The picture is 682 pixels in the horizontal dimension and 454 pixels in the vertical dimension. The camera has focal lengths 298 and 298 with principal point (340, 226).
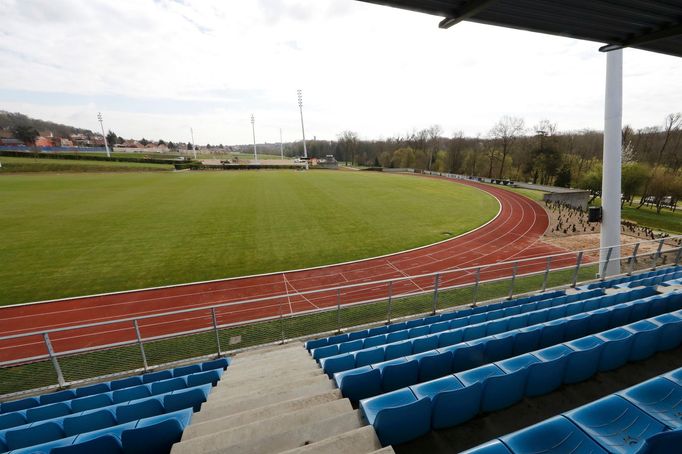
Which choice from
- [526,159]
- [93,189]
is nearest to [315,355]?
[93,189]

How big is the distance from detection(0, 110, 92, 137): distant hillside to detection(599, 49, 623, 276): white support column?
151 meters

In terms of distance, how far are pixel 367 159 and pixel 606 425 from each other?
121475 millimetres

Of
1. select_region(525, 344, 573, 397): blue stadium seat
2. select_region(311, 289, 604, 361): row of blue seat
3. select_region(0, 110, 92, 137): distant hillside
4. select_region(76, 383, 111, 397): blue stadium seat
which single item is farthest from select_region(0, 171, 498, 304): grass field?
select_region(0, 110, 92, 137): distant hillside

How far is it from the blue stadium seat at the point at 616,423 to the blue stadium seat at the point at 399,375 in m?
1.75

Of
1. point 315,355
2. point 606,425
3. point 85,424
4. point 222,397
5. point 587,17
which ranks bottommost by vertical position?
point 315,355

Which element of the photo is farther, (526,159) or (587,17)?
(526,159)

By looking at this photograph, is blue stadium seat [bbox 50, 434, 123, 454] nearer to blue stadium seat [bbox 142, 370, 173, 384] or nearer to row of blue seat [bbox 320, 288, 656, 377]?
row of blue seat [bbox 320, 288, 656, 377]

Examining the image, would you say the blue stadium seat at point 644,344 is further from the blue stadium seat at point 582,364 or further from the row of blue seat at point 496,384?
the blue stadium seat at point 582,364

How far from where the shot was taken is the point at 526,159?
59219mm

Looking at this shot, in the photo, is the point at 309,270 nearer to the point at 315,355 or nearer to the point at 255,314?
the point at 255,314

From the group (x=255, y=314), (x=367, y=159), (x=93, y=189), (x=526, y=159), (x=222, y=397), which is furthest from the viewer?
(x=367, y=159)

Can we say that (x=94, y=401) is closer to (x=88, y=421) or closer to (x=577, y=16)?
(x=88, y=421)

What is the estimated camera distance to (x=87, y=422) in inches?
156

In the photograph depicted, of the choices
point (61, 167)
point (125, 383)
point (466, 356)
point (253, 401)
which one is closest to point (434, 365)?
point (466, 356)
